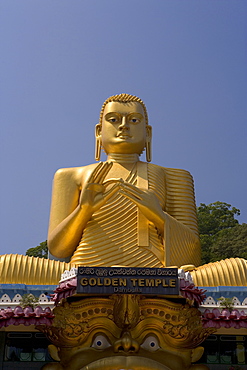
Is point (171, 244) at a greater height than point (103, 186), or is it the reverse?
point (103, 186)

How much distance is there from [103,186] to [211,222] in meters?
11.7

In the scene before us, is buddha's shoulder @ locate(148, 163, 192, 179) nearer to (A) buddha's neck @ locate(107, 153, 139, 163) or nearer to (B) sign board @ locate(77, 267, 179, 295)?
(A) buddha's neck @ locate(107, 153, 139, 163)

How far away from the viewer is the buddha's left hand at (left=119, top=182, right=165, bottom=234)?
1023 cm

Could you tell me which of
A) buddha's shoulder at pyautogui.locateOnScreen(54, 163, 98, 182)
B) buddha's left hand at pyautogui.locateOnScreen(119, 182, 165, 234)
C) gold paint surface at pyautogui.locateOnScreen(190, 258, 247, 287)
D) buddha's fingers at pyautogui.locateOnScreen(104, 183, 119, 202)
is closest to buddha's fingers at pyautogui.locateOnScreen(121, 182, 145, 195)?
buddha's left hand at pyautogui.locateOnScreen(119, 182, 165, 234)

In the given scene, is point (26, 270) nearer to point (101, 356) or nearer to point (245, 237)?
point (101, 356)

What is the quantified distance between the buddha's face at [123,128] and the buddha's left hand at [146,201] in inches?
62.6

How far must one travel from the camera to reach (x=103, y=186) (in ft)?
34.4

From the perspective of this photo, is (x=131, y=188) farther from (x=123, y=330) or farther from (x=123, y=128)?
(x=123, y=330)

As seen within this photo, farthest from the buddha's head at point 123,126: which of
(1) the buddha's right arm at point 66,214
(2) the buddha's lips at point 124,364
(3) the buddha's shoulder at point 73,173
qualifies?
(2) the buddha's lips at point 124,364

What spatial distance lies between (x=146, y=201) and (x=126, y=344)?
272 centimetres

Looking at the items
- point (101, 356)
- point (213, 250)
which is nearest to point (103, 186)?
point (101, 356)

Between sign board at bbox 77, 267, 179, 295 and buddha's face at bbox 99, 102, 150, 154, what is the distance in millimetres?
4134

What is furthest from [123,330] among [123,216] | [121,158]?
[121,158]

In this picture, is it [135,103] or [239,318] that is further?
[135,103]
